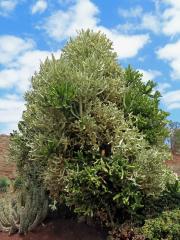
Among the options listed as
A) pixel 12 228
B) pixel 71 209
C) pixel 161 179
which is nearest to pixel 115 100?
pixel 161 179

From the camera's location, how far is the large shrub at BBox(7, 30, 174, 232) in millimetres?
10219

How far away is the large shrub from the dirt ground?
0.54m

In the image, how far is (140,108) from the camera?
11578 mm

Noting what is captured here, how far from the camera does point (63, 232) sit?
11.8 m

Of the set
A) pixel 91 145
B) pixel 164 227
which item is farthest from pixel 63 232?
pixel 164 227

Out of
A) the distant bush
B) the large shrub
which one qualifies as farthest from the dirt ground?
the distant bush

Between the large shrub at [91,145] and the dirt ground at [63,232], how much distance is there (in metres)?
0.54

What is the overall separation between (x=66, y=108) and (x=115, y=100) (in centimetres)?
168

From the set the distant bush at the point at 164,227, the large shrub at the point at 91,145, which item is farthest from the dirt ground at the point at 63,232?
the distant bush at the point at 164,227

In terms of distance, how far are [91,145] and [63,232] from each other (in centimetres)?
267

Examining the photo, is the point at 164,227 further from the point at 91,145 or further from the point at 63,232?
the point at 63,232

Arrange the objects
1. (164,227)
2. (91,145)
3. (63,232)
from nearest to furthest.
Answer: (164,227) → (91,145) → (63,232)

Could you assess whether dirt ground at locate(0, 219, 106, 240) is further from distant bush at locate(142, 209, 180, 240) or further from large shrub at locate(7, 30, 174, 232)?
distant bush at locate(142, 209, 180, 240)

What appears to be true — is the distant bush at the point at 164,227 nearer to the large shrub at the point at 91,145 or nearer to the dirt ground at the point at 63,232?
the large shrub at the point at 91,145
